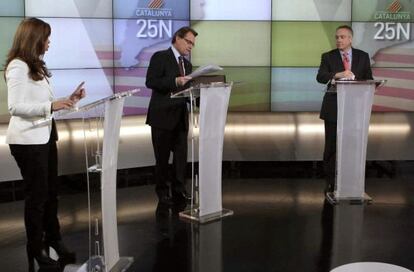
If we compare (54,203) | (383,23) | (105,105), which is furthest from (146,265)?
(383,23)

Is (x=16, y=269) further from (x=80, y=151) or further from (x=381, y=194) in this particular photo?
(x=381, y=194)

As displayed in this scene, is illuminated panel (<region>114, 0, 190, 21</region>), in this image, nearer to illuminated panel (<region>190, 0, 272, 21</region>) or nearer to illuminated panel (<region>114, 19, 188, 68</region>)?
illuminated panel (<region>114, 19, 188, 68</region>)

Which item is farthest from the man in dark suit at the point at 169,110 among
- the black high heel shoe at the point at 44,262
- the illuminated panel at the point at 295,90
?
the illuminated panel at the point at 295,90

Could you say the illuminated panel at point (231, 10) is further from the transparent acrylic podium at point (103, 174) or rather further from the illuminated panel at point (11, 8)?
the transparent acrylic podium at point (103, 174)

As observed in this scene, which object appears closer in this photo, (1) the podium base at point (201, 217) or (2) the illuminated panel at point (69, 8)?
(1) the podium base at point (201, 217)

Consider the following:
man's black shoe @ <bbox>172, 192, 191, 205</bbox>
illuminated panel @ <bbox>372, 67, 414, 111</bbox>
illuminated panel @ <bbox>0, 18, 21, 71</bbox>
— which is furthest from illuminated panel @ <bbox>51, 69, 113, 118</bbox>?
illuminated panel @ <bbox>372, 67, 414, 111</bbox>

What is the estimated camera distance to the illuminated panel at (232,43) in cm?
652

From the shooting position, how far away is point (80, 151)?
5.90 metres

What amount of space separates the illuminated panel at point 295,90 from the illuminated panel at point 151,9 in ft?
4.29

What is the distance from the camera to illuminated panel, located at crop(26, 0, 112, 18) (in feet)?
18.8

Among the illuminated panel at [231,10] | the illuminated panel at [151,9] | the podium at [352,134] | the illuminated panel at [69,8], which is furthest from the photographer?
the illuminated panel at [231,10]

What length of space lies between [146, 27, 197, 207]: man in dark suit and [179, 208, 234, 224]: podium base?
1.47ft

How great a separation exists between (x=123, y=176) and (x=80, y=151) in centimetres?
56

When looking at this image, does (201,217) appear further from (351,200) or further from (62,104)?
(62,104)
